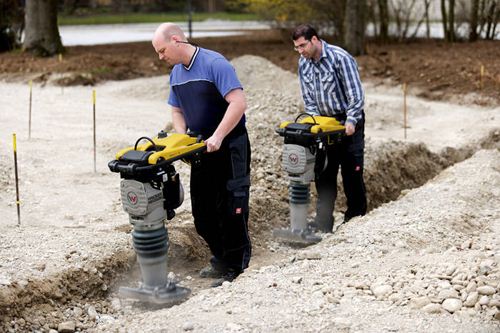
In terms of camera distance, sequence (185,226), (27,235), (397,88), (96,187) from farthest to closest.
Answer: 1. (397,88)
2. (96,187)
3. (185,226)
4. (27,235)

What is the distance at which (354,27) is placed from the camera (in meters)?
19.4

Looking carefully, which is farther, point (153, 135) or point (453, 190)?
point (153, 135)

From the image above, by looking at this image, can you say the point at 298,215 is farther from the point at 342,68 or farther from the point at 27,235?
the point at 27,235

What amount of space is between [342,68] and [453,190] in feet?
6.35

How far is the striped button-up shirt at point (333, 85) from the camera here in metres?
6.66

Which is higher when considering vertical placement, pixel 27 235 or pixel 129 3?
pixel 129 3

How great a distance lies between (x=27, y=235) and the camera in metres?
6.41

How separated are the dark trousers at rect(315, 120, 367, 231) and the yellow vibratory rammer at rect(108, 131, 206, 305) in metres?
2.04

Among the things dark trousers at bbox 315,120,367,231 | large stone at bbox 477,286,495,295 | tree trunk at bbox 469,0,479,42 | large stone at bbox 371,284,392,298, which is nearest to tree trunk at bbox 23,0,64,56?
tree trunk at bbox 469,0,479,42

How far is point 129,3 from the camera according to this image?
4512 centimetres

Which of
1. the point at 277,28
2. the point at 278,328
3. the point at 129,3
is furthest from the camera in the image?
the point at 129,3

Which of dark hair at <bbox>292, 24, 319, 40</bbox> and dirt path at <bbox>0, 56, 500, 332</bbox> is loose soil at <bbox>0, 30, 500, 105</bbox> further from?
dark hair at <bbox>292, 24, 319, 40</bbox>

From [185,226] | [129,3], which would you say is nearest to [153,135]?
[185,226]

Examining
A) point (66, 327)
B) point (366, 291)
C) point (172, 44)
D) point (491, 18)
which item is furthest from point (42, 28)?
point (366, 291)
